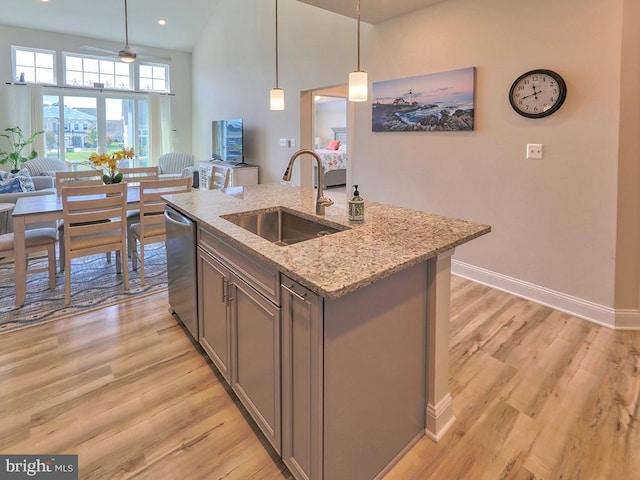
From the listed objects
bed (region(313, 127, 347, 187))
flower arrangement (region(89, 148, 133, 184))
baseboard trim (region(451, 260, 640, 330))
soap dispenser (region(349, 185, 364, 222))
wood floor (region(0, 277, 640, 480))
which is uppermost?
bed (region(313, 127, 347, 187))

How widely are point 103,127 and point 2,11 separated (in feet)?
7.65

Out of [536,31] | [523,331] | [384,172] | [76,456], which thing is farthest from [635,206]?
[76,456]

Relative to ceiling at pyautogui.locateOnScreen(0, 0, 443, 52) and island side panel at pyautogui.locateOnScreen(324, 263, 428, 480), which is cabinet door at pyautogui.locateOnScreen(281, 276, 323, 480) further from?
ceiling at pyautogui.locateOnScreen(0, 0, 443, 52)

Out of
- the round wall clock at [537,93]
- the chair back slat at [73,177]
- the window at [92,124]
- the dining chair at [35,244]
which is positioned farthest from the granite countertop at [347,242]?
the window at [92,124]

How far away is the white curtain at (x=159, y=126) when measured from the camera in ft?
27.9

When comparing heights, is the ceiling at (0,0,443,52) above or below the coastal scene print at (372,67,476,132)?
above

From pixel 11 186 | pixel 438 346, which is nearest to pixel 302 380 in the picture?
pixel 438 346

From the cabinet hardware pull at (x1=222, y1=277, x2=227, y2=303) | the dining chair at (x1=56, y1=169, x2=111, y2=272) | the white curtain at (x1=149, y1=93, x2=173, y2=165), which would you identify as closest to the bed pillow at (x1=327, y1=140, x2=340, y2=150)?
the white curtain at (x1=149, y1=93, x2=173, y2=165)

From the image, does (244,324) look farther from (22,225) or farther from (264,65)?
(264,65)

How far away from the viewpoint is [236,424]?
1.81 m

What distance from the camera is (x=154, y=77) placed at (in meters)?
8.67

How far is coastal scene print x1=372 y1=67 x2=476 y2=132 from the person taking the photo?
3400 mm

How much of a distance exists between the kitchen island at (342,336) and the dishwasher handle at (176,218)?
0.32 metres

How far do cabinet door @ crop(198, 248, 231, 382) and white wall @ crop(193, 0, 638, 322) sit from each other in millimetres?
2427
